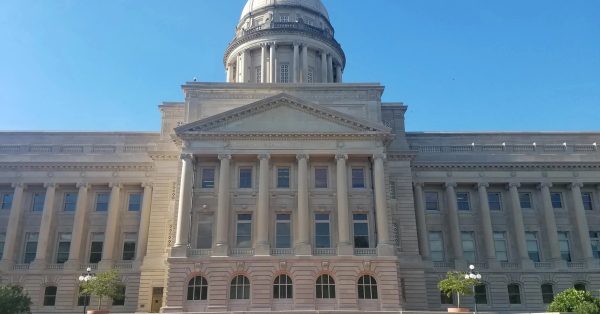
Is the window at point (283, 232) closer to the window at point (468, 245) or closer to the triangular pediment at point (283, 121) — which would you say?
the triangular pediment at point (283, 121)

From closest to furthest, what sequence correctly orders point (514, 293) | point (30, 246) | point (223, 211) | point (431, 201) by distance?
point (223, 211), point (514, 293), point (30, 246), point (431, 201)

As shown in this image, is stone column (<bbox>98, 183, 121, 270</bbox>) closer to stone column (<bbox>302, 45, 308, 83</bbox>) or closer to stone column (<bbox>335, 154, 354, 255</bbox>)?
stone column (<bbox>335, 154, 354, 255</bbox>)

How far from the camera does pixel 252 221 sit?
3672cm

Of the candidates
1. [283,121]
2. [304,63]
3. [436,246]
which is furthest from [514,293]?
[304,63]

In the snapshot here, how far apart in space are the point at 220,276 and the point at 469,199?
23188mm

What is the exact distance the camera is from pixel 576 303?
26094 millimetres

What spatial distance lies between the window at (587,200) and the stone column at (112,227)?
39622mm

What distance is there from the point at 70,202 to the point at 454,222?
32.1m

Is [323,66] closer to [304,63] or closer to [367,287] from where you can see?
[304,63]

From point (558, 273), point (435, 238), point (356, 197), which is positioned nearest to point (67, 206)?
point (356, 197)

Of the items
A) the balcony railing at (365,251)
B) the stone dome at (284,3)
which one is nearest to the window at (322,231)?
the balcony railing at (365,251)

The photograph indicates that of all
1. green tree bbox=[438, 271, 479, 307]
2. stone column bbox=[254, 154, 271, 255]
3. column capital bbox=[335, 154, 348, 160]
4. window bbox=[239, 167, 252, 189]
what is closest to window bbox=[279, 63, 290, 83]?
window bbox=[239, 167, 252, 189]

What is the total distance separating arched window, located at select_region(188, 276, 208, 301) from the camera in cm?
3416

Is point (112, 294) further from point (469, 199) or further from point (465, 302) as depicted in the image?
point (469, 199)
